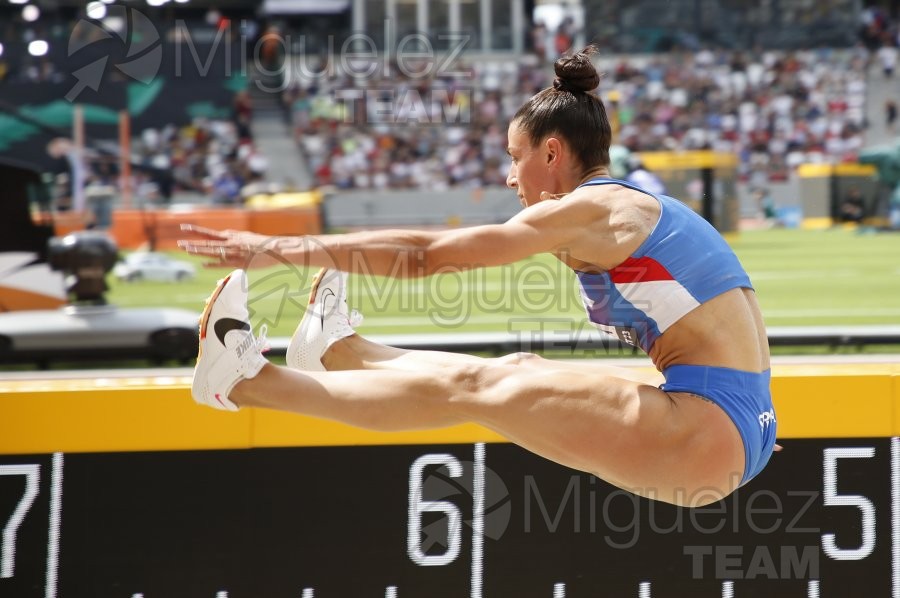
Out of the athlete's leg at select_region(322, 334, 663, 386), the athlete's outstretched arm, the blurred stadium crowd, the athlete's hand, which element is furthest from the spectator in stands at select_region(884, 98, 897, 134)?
the athlete's hand

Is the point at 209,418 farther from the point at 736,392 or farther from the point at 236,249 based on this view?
the point at 736,392

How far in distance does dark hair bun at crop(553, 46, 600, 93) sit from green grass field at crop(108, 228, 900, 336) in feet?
→ 17.6

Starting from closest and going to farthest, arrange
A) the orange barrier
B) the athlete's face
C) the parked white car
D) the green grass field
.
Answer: the athlete's face, the green grass field, the parked white car, the orange barrier

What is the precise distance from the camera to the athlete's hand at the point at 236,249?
8.75 feet

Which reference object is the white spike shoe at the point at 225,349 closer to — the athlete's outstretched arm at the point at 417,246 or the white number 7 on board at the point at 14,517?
Answer: the athlete's outstretched arm at the point at 417,246

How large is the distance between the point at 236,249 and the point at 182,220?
1376cm

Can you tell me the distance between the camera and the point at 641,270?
9.93 feet

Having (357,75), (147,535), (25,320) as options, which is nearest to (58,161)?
(25,320)

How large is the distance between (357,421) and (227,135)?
21859mm

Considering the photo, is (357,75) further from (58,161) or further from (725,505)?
(725,505)

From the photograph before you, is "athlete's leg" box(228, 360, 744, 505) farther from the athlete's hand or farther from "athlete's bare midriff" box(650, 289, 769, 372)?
the athlete's hand

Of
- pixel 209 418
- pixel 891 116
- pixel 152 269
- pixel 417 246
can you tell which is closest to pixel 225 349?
pixel 209 418

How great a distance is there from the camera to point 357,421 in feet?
10.3

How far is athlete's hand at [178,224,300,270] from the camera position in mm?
2668
